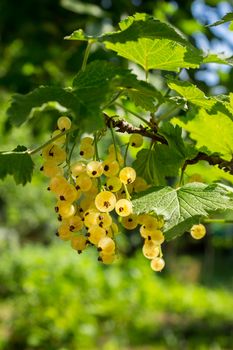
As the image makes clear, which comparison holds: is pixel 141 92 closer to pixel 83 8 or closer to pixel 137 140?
pixel 137 140

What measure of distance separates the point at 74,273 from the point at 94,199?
4730mm

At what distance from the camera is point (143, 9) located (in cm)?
226

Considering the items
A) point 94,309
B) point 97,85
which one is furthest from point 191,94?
point 94,309

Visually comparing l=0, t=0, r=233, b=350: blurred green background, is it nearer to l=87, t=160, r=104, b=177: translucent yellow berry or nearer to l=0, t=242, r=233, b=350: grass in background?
l=0, t=242, r=233, b=350: grass in background

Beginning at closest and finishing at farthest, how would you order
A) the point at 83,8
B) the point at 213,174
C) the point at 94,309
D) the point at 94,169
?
the point at 94,169 < the point at 213,174 < the point at 83,8 < the point at 94,309

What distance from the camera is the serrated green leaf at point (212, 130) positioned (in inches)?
26.7

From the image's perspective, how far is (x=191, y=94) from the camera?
66 cm

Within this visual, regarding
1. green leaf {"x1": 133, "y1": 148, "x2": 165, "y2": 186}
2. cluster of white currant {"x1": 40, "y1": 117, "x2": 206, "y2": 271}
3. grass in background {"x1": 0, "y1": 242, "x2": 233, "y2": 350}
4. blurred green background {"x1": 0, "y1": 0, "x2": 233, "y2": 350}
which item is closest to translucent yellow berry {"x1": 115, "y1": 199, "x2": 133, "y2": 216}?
cluster of white currant {"x1": 40, "y1": 117, "x2": 206, "y2": 271}

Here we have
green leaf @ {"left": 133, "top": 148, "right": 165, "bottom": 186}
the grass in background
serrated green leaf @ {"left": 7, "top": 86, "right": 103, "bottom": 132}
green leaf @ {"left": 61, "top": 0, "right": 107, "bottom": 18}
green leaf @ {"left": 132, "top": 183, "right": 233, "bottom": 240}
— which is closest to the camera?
serrated green leaf @ {"left": 7, "top": 86, "right": 103, "bottom": 132}

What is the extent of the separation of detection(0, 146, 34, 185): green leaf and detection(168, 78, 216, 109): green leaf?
202mm

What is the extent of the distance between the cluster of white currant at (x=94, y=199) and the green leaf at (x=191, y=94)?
11cm

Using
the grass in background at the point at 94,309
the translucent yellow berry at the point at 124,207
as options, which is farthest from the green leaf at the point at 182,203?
the grass in background at the point at 94,309

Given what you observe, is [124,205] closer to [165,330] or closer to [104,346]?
[104,346]

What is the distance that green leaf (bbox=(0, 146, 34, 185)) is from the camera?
0.70 meters
